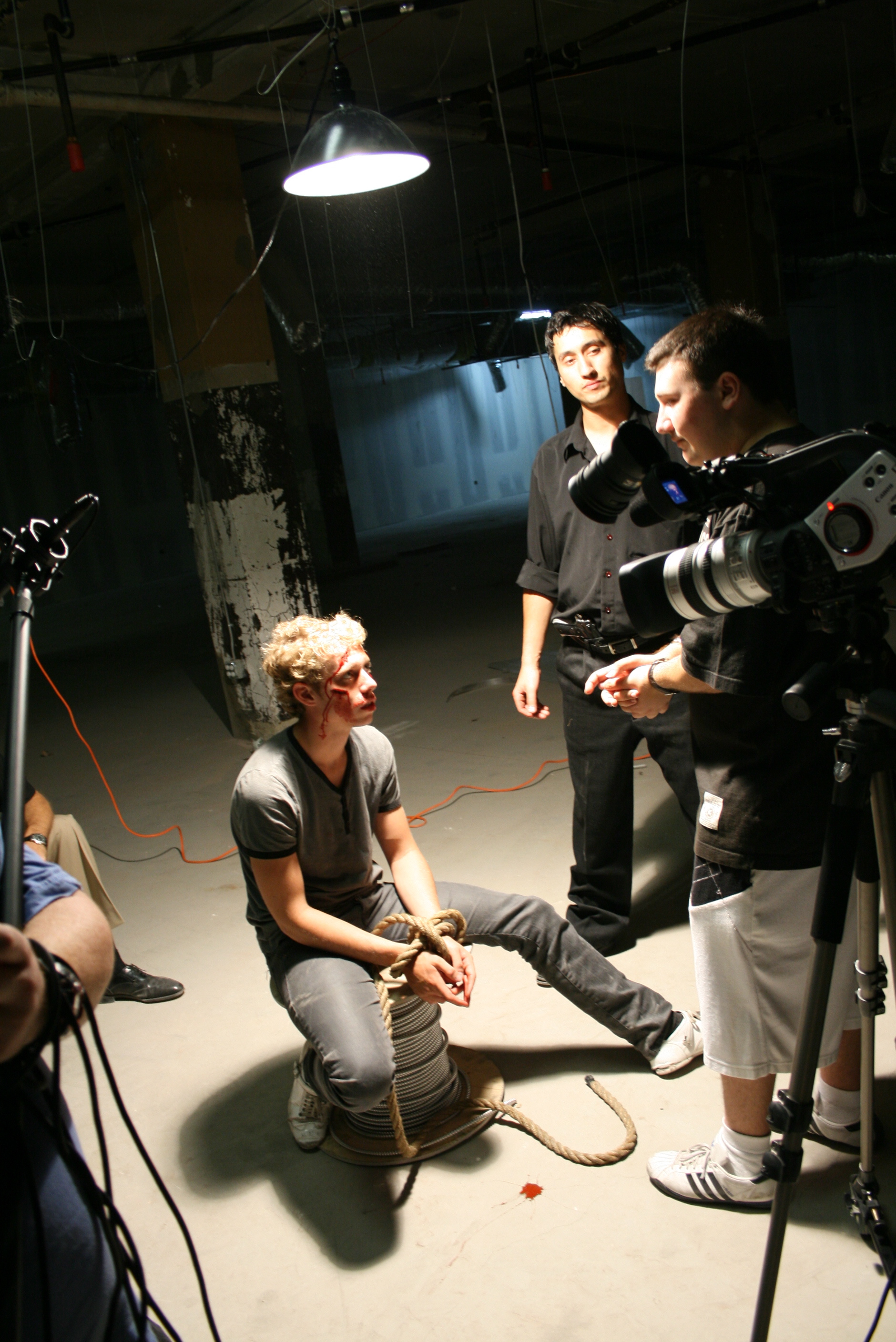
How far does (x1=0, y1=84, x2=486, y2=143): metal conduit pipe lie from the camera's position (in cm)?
363

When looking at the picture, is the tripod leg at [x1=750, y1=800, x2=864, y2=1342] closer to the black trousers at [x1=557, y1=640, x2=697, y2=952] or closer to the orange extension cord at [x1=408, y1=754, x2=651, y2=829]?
the black trousers at [x1=557, y1=640, x2=697, y2=952]

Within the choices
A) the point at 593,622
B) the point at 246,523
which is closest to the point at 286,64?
the point at 246,523

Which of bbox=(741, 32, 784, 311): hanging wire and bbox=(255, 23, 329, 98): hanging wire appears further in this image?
bbox=(741, 32, 784, 311): hanging wire

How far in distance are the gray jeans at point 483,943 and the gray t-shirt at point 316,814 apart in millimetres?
64

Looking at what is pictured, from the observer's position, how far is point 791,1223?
4.73 ft

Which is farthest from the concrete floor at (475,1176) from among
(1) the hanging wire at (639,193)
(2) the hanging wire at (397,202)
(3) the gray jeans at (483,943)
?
(1) the hanging wire at (639,193)

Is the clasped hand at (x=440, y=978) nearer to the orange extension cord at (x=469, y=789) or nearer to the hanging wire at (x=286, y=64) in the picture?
the orange extension cord at (x=469, y=789)

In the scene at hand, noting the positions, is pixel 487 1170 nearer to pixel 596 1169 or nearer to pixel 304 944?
pixel 596 1169

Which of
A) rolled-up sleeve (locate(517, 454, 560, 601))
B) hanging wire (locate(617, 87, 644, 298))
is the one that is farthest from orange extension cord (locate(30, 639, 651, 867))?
hanging wire (locate(617, 87, 644, 298))

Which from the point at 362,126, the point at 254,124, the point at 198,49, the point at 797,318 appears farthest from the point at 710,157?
the point at 797,318

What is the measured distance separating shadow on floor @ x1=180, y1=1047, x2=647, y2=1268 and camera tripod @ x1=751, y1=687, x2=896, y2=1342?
0.67 metres

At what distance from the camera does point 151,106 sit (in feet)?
12.8

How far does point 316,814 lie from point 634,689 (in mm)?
646

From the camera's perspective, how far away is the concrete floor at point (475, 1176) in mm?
1360
